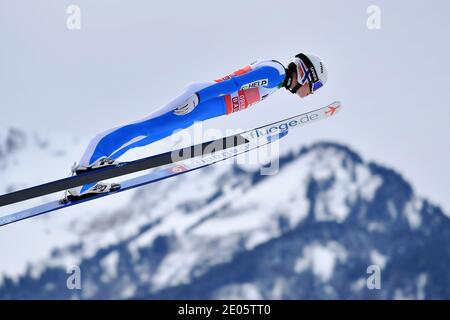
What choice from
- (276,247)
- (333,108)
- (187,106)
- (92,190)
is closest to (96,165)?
(92,190)

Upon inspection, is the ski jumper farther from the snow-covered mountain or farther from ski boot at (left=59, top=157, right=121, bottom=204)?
the snow-covered mountain

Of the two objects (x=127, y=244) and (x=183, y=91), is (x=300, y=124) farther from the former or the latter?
(x=127, y=244)

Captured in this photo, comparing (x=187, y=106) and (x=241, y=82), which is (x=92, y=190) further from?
(x=241, y=82)

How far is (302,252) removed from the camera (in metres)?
128

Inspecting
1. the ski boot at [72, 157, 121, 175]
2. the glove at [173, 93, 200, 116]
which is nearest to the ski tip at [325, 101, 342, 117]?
the glove at [173, 93, 200, 116]

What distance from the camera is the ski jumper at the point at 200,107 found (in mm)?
9945

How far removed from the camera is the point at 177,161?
1012 centimetres

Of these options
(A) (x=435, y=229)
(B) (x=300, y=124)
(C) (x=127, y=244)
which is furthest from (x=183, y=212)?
(B) (x=300, y=124)

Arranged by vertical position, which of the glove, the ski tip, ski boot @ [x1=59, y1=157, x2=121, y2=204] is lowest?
ski boot @ [x1=59, y1=157, x2=121, y2=204]

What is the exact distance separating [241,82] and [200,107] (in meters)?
0.62

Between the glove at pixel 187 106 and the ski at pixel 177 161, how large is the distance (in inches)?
17.3

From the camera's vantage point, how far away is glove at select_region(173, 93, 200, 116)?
33.8 feet

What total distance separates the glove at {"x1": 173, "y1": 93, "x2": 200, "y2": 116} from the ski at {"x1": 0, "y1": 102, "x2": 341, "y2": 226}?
1.44 ft
